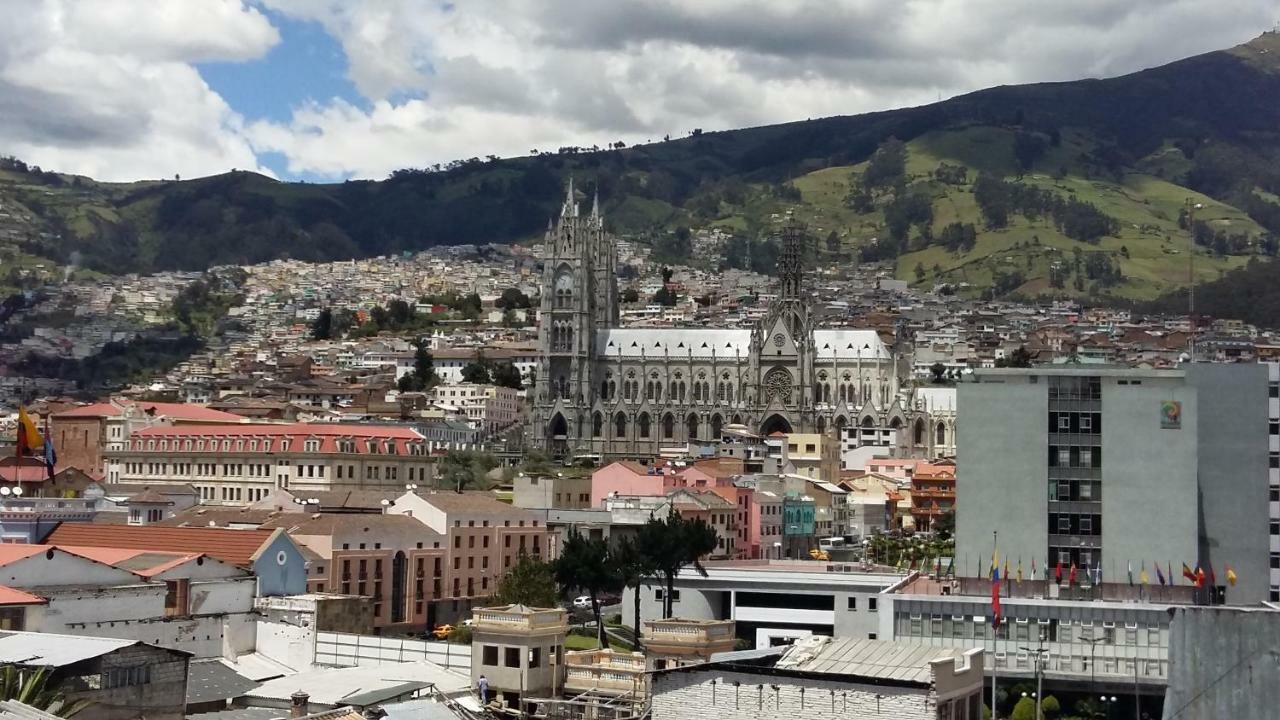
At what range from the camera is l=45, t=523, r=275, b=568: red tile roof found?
188 feet

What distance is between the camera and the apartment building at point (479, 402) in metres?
186

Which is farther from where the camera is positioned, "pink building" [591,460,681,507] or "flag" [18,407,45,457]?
"pink building" [591,460,681,507]

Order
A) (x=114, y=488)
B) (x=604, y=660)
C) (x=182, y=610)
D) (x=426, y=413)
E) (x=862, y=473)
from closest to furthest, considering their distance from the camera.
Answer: (x=604, y=660) < (x=182, y=610) < (x=114, y=488) < (x=862, y=473) < (x=426, y=413)

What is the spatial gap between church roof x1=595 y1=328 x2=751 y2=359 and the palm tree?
151 metres

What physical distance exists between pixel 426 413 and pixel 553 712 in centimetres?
12326

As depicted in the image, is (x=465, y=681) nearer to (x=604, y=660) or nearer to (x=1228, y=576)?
(x=604, y=660)

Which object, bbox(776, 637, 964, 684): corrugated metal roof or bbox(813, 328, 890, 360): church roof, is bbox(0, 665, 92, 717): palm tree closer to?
bbox(776, 637, 964, 684): corrugated metal roof

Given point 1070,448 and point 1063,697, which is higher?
point 1070,448

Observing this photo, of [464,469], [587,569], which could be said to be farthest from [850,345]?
[587,569]

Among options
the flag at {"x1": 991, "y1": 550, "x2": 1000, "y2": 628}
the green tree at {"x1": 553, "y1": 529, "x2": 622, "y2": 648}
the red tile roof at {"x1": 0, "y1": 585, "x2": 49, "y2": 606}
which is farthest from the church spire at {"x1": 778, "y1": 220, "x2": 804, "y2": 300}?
the red tile roof at {"x1": 0, "y1": 585, "x2": 49, "y2": 606}

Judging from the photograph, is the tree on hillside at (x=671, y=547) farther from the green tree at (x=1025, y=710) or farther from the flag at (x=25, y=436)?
the flag at (x=25, y=436)

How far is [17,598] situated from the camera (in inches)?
1789

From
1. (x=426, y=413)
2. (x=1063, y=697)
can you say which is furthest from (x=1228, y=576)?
(x=426, y=413)

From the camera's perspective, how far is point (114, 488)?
92.1 metres
